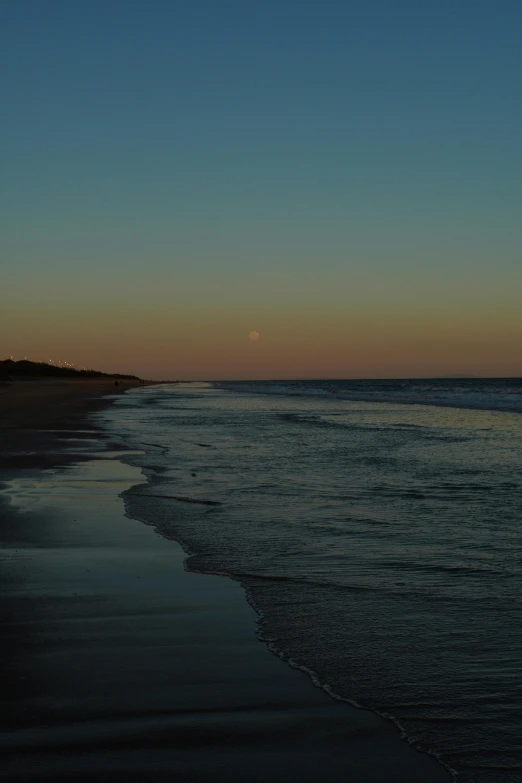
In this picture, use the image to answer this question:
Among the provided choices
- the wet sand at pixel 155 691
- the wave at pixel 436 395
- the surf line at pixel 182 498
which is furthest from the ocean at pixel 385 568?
the wave at pixel 436 395

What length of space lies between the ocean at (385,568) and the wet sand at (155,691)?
24cm

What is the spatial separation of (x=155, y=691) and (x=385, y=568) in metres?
3.46

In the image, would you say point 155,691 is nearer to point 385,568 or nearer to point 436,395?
point 385,568

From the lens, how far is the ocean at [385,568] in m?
4.21

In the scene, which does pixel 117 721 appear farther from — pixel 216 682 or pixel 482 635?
pixel 482 635

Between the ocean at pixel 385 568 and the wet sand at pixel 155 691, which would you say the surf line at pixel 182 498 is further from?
the wet sand at pixel 155 691

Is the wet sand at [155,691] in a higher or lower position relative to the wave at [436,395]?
lower

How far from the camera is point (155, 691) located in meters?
4.31

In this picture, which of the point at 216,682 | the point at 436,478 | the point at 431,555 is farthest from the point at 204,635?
the point at 436,478

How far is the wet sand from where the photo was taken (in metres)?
3.52

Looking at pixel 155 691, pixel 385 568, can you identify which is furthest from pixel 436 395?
pixel 155 691

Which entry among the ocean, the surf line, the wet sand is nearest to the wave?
the ocean

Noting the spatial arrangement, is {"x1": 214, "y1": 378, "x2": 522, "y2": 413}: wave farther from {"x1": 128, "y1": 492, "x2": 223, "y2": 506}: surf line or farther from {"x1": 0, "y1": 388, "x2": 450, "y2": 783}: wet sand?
{"x1": 0, "y1": 388, "x2": 450, "y2": 783}: wet sand

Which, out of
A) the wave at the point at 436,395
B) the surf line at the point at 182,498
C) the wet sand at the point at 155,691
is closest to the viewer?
the wet sand at the point at 155,691
